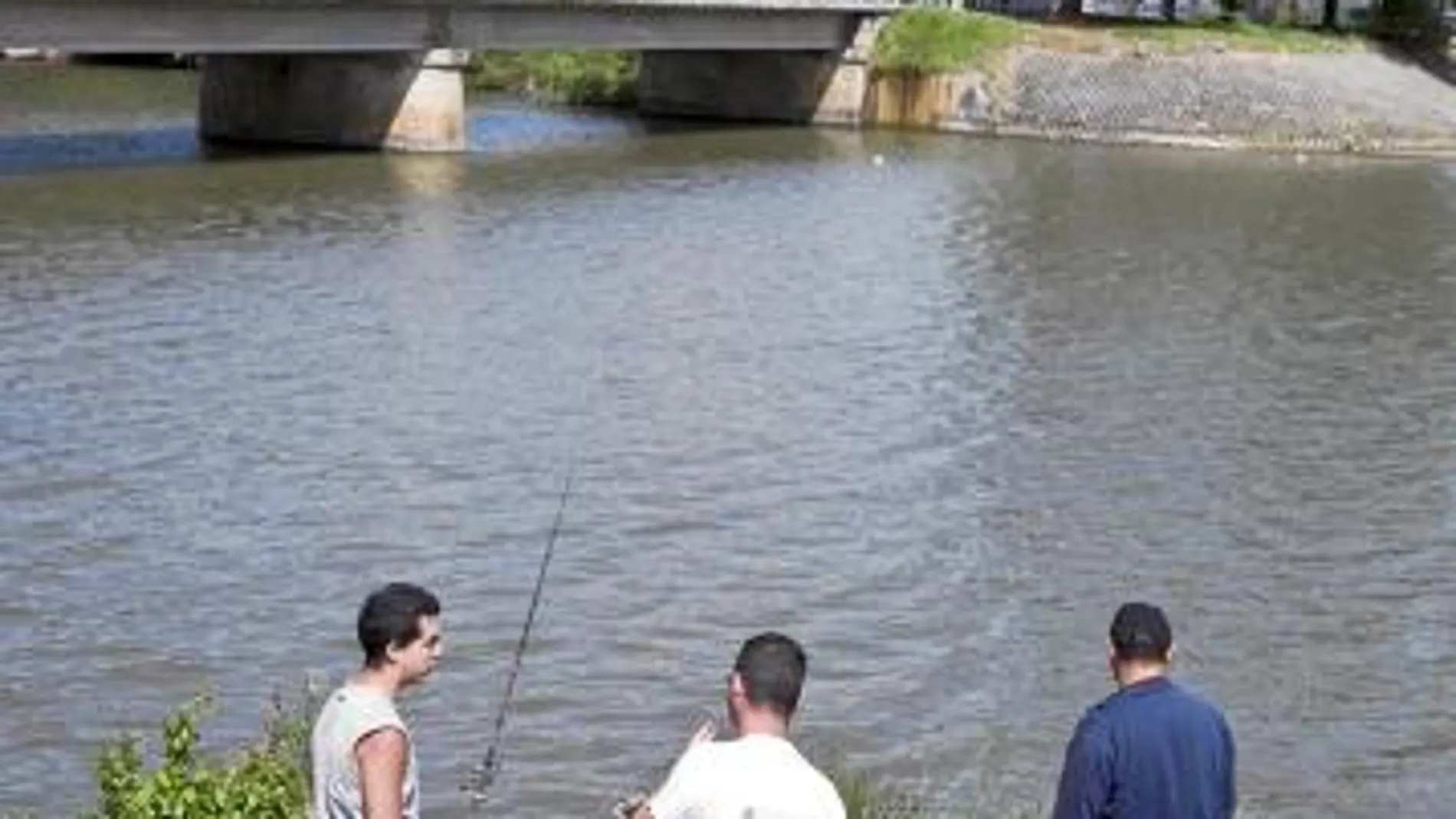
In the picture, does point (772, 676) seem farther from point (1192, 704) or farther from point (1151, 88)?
point (1151, 88)

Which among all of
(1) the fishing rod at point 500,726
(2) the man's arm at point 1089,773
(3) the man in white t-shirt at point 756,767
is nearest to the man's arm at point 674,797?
(3) the man in white t-shirt at point 756,767

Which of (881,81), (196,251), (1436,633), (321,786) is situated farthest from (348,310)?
(881,81)

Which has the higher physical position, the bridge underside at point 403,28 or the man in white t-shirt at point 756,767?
the man in white t-shirt at point 756,767

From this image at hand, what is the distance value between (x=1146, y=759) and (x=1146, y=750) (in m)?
0.03

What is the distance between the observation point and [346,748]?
6973 millimetres

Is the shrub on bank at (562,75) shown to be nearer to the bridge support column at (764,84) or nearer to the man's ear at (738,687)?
the bridge support column at (764,84)

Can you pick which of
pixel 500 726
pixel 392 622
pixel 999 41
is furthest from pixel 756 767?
pixel 999 41

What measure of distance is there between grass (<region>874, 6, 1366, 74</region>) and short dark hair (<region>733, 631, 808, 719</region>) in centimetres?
6036

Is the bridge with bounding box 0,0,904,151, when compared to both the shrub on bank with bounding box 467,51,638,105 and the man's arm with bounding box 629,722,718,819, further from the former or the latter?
the man's arm with bounding box 629,722,718,819

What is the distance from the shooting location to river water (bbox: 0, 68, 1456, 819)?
14.4m

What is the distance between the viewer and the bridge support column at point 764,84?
67.3 metres

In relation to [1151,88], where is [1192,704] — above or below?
above

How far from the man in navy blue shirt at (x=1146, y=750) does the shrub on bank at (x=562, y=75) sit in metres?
61.2

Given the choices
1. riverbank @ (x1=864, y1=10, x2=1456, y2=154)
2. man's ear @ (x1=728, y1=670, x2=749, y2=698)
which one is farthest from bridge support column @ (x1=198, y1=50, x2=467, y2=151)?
man's ear @ (x1=728, y1=670, x2=749, y2=698)
